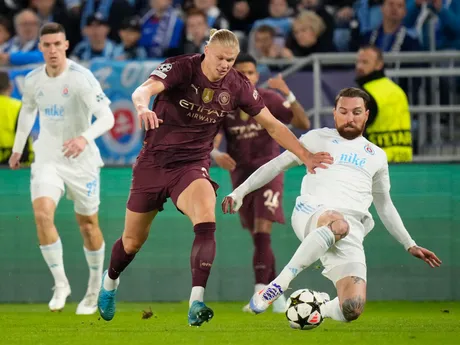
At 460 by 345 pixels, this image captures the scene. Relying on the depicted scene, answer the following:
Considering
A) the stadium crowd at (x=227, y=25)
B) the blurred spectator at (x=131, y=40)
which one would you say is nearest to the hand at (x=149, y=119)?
the stadium crowd at (x=227, y=25)

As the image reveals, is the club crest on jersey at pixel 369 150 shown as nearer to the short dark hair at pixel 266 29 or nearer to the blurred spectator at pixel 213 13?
the short dark hair at pixel 266 29

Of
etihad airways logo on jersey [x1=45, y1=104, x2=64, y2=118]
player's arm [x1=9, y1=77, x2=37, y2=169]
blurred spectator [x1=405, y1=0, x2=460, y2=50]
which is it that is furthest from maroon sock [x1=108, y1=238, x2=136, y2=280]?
blurred spectator [x1=405, y1=0, x2=460, y2=50]

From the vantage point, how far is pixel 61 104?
10633 mm

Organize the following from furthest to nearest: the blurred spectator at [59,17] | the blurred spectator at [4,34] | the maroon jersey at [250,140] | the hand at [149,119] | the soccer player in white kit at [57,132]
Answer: the blurred spectator at [59,17] < the blurred spectator at [4,34] < the maroon jersey at [250,140] < the soccer player in white kit at [57,132] < the hand at [149,119]

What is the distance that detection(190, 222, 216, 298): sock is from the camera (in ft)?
25.8

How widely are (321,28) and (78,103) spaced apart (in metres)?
4.30

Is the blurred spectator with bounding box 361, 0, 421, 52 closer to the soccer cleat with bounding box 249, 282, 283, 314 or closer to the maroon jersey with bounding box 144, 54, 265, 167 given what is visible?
the maroon jersey with bounding box 144, 54, 265, 167

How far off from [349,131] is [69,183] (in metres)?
3.33

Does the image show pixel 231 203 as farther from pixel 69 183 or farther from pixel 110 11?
pixel 110 11

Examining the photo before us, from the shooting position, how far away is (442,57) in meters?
12.4

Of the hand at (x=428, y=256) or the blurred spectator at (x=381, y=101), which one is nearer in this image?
the hand at (x=428, y=256)

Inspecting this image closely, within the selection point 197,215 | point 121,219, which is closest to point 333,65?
point 121,219

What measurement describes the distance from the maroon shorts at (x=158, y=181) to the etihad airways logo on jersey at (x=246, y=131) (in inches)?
98.8

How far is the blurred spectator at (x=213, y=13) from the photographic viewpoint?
15.0 metres
